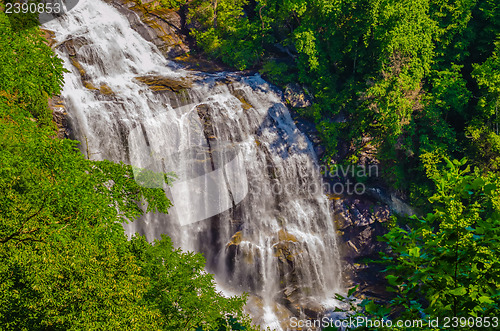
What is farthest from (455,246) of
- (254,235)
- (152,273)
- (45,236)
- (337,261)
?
(337,261)

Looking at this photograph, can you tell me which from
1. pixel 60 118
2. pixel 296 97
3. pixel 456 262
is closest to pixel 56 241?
pixel 456 262

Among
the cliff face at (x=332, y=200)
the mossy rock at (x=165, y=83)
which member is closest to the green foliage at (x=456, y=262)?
the cliff face at (x=332, y=200)

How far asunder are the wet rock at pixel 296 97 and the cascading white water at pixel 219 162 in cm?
140

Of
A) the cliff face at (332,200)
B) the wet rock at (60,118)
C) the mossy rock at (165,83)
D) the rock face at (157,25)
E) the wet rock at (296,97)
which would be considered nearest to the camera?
the wet rock at (60,118)

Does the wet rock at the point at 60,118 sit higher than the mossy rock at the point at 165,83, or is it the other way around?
the mossy rock at the point at 165,83

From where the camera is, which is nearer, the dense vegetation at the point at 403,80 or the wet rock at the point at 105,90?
the wet rock at the point at 105,90

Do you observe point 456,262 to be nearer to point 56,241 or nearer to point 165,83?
point 56,241

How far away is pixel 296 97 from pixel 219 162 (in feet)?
20.2

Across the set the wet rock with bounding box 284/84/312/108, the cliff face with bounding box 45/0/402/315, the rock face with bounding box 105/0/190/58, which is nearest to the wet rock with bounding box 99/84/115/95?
the cliff face with bounding box 45/0/402/315

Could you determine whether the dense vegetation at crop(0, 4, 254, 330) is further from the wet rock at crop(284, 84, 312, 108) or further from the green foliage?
the wet rock at crop(284, 84, 312, 108)

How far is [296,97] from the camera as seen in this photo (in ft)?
65.7

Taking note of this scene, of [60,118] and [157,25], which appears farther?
[157,25]

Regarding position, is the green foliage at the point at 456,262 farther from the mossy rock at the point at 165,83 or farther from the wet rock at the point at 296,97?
the wet rock at the point at 296,97

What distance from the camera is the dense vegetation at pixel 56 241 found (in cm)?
526
